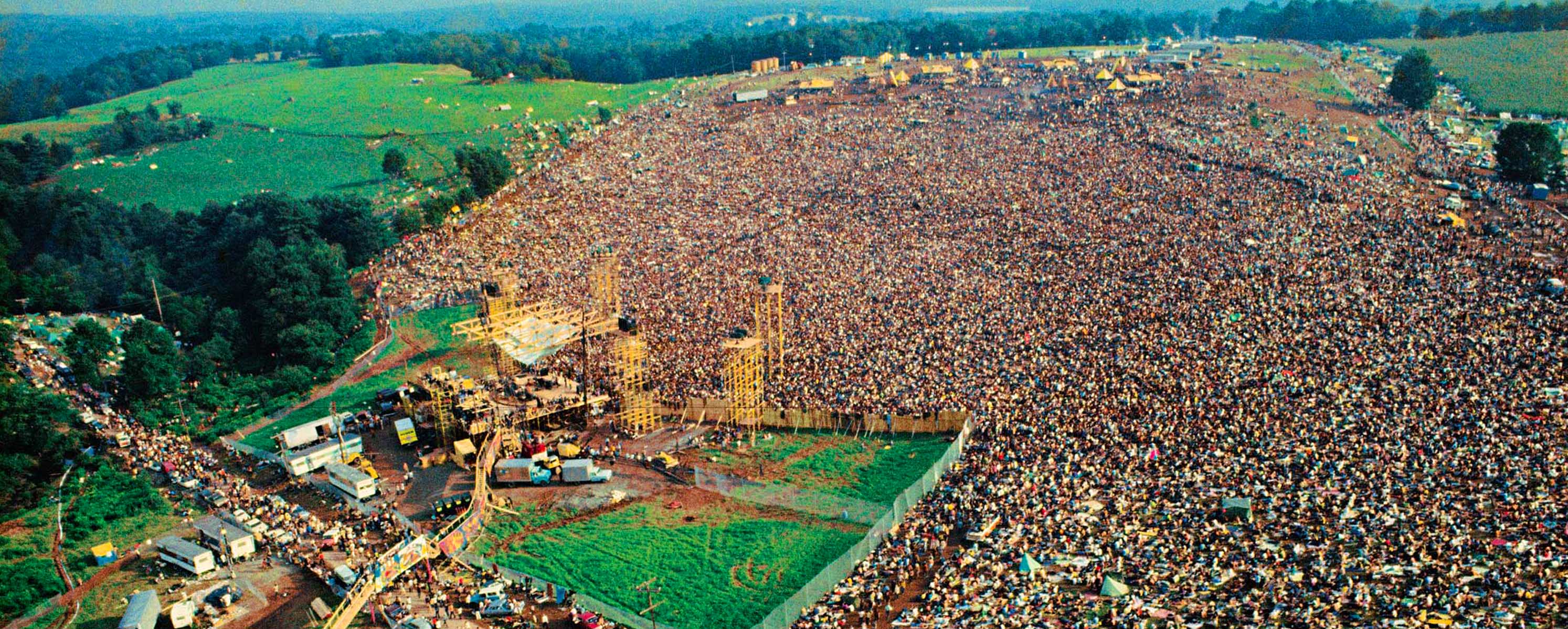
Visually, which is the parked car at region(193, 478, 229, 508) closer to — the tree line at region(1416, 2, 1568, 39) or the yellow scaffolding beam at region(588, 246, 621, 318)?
the yellow scaffolding beam at region(588, 246, 621, 318)

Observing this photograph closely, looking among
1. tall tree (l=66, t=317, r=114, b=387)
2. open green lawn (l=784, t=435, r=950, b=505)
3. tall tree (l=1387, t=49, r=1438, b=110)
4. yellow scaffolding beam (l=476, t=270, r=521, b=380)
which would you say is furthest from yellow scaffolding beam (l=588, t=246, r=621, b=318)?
tall tree (l=1387, t=49, r=1438, b=110)

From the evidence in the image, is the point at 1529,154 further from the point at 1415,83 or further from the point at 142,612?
the point at 142,612

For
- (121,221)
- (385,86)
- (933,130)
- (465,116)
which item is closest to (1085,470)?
(933,130)

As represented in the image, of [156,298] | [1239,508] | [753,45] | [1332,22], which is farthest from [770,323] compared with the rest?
[1332,22]

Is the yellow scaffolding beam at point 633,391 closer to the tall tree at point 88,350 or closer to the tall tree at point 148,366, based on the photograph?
the tall tree at point 148,366

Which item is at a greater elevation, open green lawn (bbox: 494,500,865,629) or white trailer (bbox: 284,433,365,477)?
white trailer (bbox: 284,433,365,477)

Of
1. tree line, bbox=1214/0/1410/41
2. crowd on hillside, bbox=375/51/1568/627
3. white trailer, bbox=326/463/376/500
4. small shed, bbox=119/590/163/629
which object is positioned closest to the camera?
crowd on hillside, bbox=375/51/1568/627

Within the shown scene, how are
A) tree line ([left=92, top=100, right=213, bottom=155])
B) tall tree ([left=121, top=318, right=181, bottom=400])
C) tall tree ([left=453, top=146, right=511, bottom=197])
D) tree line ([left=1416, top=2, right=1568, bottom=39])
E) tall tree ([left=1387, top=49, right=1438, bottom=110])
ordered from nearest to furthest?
tall tree ([left=121, top=318, right=181, bottom=400])
tall tree ([left=453, top=146, right=511, bottom=197])
tall tree ([left=1387, top=49, right=1438, bottom=110])
tree line ([left=92, top=100, right=213, bottom=155])
tree line ([left=1416, top=2, right=1568, bottom=39])

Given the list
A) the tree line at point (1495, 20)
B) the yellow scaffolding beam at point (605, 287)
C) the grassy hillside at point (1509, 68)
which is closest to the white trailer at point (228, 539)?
the yellow scaffolding beam at point (605, 287)
